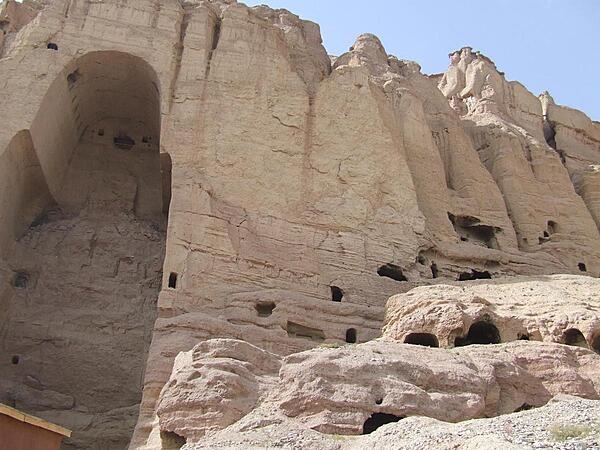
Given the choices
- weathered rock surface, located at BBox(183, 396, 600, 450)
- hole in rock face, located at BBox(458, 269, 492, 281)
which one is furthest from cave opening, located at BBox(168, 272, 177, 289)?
hole in rock face, located at BBox(458, 269, 492, 281)

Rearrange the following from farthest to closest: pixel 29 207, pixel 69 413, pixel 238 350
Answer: pixel 29 207 → pixel 69 413 → pixel 238 350

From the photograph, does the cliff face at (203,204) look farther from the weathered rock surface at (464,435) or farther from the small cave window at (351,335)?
the weathered rock surface at (464,435)

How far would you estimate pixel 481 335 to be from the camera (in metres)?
15.9

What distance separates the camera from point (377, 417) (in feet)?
36.5

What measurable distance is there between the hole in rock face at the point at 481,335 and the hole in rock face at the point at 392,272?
14.0 feet

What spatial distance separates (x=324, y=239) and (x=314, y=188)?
1715 millimetres

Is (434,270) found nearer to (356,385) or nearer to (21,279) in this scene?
(356,385)

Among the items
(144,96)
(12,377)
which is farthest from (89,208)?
(12,377)

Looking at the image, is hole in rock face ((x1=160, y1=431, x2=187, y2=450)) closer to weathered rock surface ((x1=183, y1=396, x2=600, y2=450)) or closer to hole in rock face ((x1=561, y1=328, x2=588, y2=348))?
weathered rock surface ((x1=183, y1=396, x2=600, y2=450))

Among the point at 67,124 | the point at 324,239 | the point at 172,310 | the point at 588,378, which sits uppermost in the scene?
the point at 67,124

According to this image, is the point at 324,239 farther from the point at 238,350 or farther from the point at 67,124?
the point at 67,124

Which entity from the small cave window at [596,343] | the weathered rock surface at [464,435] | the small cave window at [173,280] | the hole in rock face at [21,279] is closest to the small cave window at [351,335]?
the small cave window at [173,280]

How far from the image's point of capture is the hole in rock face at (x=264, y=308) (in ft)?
55.4

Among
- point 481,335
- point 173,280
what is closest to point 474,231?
point 481,335
